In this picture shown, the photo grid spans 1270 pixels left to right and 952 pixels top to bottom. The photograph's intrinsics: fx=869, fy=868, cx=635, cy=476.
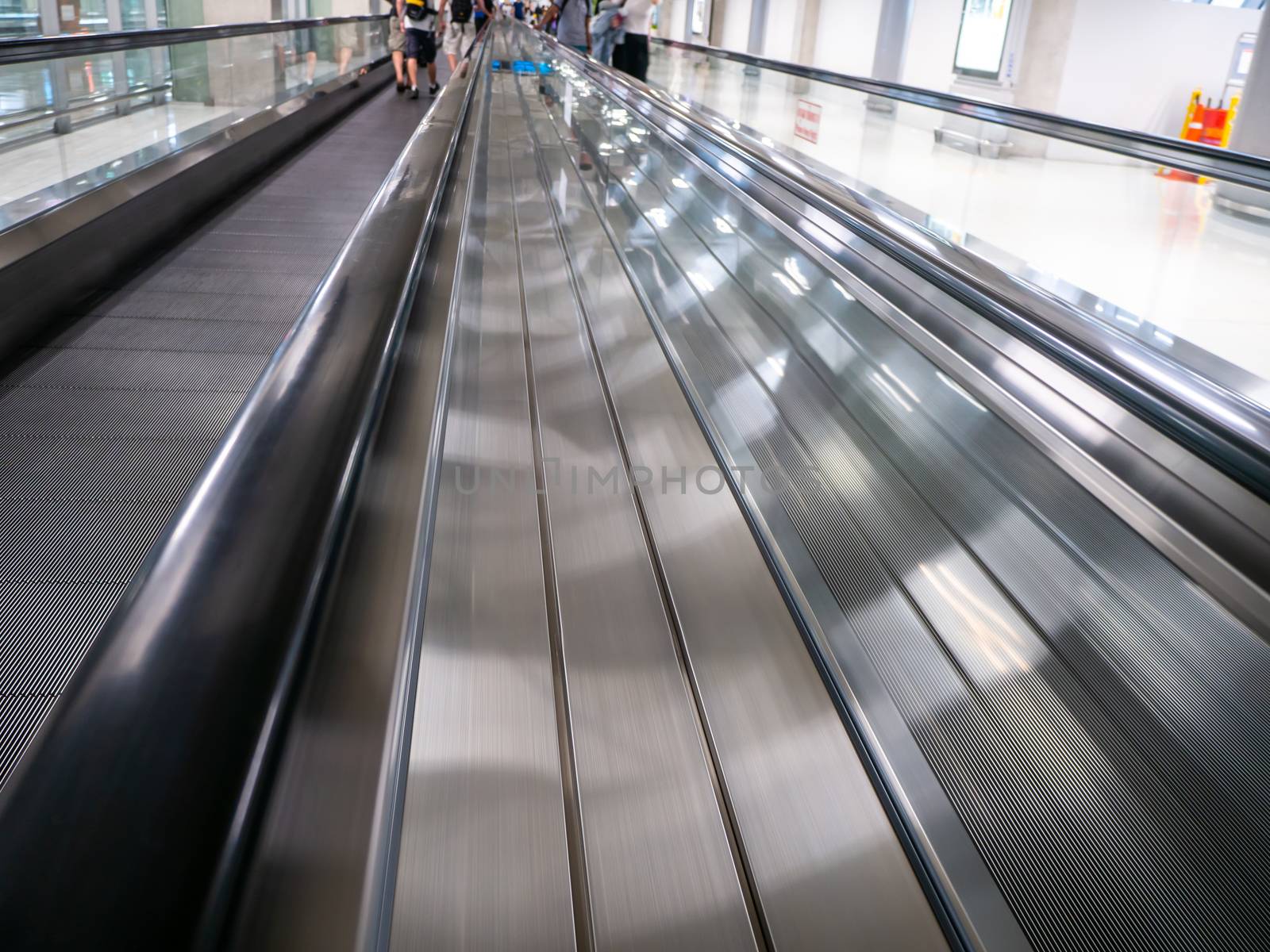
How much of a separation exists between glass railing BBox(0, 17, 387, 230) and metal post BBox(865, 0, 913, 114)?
11221 millimetres

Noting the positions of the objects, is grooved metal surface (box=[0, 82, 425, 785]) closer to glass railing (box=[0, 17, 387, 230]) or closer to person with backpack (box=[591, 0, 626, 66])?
glass railing (box=[0, 17, 387, 230])

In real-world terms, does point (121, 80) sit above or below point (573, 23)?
below

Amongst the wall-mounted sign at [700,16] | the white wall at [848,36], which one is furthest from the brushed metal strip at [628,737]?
the wall-mounted sign at [700,16]

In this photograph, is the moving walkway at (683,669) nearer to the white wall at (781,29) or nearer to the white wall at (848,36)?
the white wall at (848,36)

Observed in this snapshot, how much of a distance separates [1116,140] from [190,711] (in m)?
4.57

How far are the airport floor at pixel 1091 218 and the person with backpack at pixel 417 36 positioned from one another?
4.89 m

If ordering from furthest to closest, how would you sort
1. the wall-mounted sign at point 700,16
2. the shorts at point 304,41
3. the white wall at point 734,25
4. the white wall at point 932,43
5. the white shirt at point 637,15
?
the wall-mounted sign at point 700,16 < the white wall at point 734,25 < the white wall at point 932,43 < the white shirt at point 637,15 < the shorts at point 304,41

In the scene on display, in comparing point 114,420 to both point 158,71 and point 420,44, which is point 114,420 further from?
point 420,44

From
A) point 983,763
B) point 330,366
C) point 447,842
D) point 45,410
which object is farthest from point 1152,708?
point 45,410

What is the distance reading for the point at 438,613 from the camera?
155cm

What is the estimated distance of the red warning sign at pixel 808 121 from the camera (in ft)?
24.8

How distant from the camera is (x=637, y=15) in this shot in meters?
10.7

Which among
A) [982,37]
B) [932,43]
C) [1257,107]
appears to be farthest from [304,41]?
[932,43]

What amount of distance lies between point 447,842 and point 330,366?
0.89m
